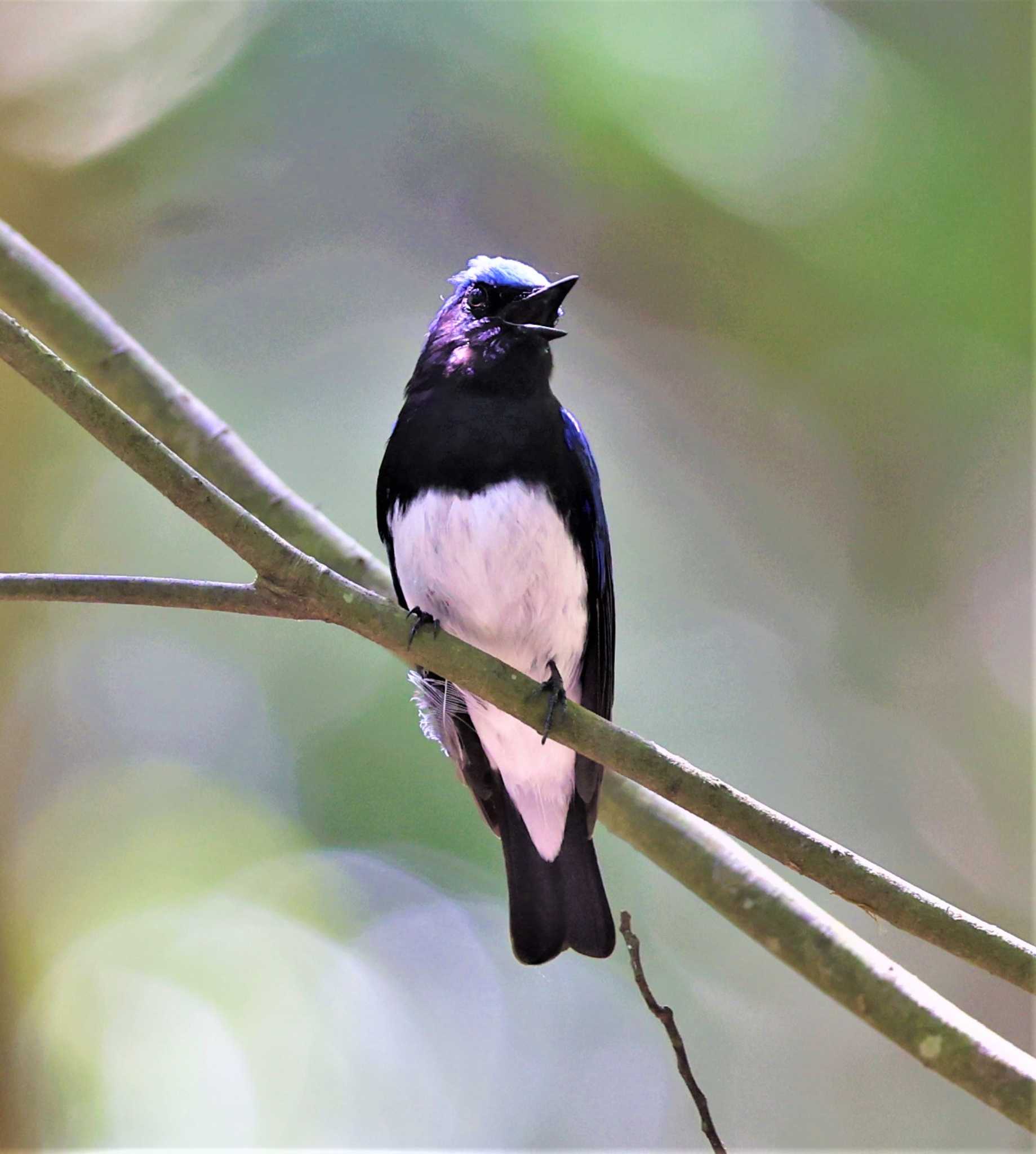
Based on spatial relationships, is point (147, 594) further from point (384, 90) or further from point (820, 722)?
point (820, 722)

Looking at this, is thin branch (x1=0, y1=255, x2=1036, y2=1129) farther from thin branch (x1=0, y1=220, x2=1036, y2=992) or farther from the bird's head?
the bird's head

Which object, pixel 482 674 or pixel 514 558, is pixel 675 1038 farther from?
pixel 514 558

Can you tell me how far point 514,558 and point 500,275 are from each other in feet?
2.45

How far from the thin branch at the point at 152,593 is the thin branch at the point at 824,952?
0.97m

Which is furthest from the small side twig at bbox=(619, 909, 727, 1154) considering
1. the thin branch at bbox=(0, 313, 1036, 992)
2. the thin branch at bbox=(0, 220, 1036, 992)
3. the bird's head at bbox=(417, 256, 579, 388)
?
the bird's head at bbox=(417, 256, 579, 388)

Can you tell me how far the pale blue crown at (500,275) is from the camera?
2.89 m

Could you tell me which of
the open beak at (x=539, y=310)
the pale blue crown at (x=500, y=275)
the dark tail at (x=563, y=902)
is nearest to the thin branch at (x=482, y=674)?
the dark tail at (x=563, y=902)

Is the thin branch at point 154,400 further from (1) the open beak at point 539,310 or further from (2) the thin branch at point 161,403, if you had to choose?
(1) the open beak at point 539,310

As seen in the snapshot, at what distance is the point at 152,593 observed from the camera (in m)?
2.01

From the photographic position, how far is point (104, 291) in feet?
15.2

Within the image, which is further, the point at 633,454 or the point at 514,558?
the point at 633,454

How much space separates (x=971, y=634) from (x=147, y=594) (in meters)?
3.62

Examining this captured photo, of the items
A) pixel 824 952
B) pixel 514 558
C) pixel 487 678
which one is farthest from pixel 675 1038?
pixel 514 558

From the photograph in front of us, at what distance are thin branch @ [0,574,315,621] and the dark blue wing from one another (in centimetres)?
90
